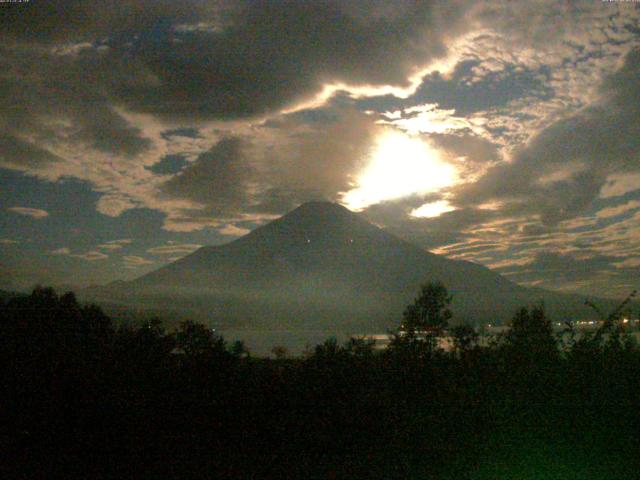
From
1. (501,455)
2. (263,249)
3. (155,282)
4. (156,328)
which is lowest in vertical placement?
(501,455)

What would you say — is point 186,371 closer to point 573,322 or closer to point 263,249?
point 573,322

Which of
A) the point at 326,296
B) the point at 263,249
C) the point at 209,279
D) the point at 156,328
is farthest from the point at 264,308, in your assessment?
the point at 156,328

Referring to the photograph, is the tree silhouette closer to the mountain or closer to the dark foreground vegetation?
the dark foreground vegetation

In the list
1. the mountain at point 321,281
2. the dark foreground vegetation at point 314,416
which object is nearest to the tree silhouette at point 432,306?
the dark foreground vegetation at point 314,416

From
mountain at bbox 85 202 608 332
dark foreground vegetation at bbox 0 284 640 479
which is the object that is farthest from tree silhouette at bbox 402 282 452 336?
mountain at bbox 85 202 608 332

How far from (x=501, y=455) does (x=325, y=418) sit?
6.39ft

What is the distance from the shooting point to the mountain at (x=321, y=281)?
121062 millimetres

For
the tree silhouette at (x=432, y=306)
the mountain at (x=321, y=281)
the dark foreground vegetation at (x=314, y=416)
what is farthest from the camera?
the mountain at (x=321, y=281)

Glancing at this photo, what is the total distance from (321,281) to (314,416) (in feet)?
543

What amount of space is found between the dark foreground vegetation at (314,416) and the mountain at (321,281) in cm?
9123

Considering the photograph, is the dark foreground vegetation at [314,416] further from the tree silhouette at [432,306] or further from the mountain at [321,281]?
the mountain at [321,281]

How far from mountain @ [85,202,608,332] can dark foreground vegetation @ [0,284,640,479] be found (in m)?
91.2

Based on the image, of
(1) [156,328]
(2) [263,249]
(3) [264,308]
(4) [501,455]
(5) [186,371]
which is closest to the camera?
(4) [501,455]

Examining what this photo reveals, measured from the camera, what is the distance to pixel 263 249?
19625 cm
